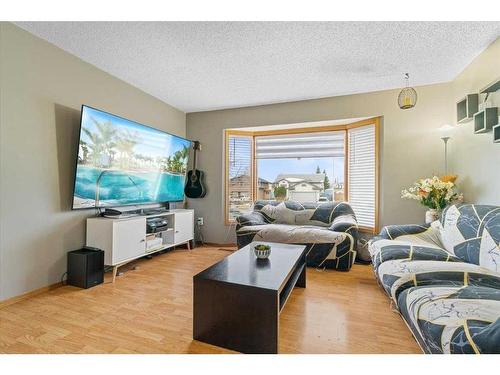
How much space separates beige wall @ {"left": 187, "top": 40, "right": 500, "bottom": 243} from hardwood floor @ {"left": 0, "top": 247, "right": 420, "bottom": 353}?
1.49 meters

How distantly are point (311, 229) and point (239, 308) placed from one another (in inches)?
78.7

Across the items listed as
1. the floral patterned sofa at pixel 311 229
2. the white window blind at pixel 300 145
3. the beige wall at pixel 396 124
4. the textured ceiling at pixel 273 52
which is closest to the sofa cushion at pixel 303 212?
the floral patterned sofa at pixel 311 229

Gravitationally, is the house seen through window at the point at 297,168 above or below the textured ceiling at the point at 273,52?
below

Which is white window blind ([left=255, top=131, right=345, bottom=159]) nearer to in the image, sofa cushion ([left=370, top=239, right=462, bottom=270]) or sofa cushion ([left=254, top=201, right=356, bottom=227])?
sofa cushion ([left=254, top=201, right=356, bottom=227])

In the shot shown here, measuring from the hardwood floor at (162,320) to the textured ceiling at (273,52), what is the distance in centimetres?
239

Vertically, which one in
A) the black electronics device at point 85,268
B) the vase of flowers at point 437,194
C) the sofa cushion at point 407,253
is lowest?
the black electronics device at point 85,268

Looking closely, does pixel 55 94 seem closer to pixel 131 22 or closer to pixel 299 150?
pixel 131 22

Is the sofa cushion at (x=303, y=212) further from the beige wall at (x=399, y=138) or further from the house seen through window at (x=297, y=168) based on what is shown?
the beige wall at (x=399, y=138)

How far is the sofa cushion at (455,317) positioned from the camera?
94cm

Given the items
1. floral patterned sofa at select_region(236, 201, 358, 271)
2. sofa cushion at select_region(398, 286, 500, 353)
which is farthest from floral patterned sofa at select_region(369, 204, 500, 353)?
floral patterned sofa at select_region(236, 201, 358, 271)

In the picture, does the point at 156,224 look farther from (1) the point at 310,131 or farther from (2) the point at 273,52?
(1) the point at 310,131

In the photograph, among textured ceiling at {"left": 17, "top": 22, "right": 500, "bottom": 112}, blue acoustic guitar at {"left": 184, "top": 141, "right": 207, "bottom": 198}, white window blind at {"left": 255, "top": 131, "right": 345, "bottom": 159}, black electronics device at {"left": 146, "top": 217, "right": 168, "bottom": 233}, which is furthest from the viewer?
blue acoustic guitar at {"left": 184, "top": 141, "right": 207, "bottom": 198}

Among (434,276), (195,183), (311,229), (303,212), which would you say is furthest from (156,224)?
(434,276)

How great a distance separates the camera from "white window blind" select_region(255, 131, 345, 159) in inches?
162
